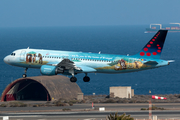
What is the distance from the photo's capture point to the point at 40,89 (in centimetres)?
12006

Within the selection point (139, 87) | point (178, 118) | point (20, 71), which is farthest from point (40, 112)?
point (20, 71)

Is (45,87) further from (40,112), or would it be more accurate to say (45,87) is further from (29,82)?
(40,112)

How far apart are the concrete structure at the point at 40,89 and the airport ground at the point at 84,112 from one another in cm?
1510

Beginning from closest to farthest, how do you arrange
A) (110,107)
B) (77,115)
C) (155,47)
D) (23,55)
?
1. (155,47)
2. (23,55)
3. (77,115)
4. (110,107)

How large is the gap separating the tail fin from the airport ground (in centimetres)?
1215

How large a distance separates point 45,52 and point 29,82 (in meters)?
45.7

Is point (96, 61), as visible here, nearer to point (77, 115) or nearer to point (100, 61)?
point (100, 61)

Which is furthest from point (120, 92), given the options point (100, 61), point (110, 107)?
point (100, 61)

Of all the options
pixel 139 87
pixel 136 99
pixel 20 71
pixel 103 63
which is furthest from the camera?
pixel 20 71

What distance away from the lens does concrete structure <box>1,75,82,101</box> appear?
111812mm

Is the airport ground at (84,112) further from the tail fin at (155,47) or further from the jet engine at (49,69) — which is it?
the tail fin at (155,47)

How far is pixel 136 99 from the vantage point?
108125 millimetres

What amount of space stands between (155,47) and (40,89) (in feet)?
181

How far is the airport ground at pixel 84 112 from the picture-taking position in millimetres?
77562
